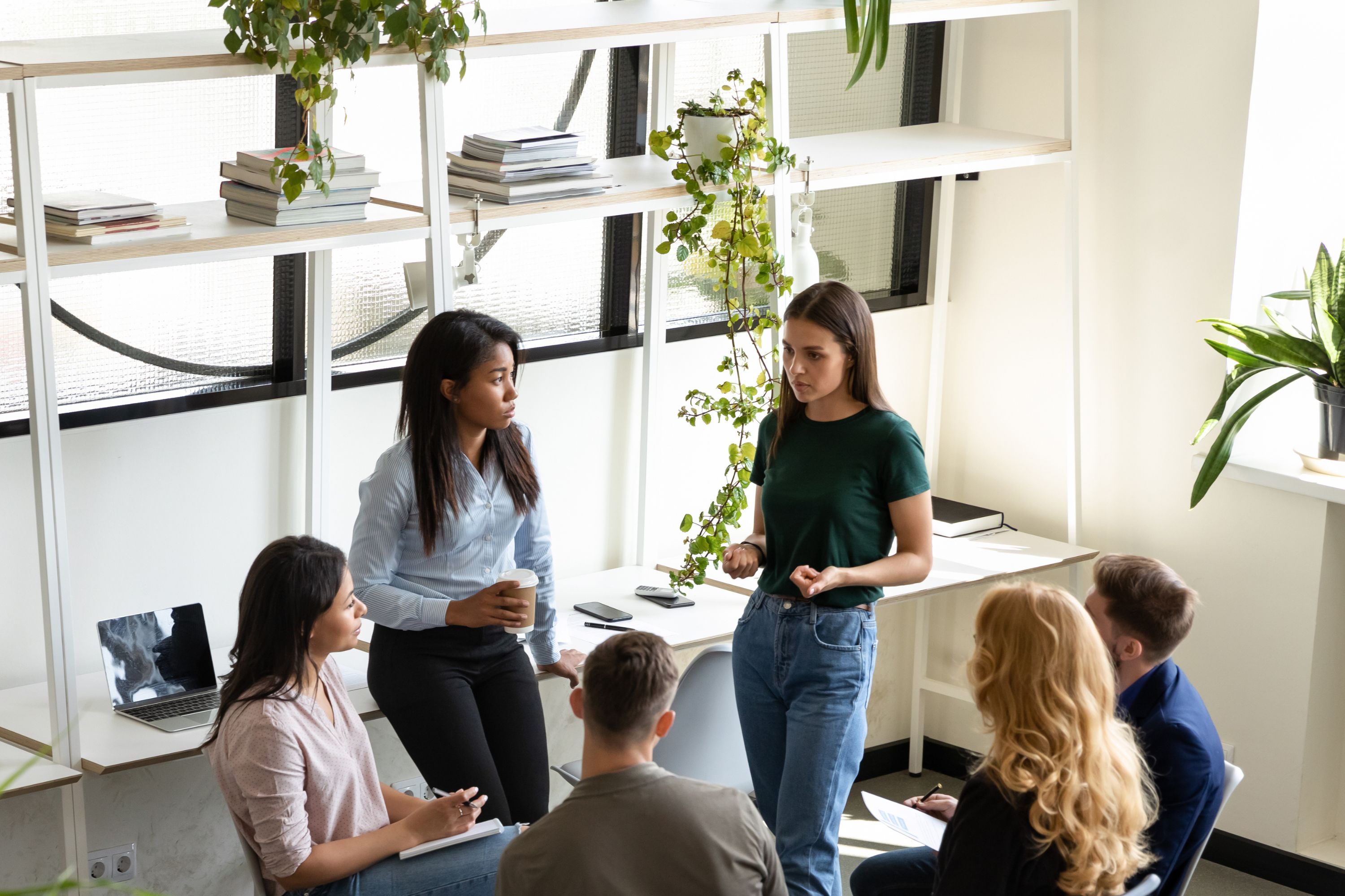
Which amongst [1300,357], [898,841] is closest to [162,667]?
[898,841]

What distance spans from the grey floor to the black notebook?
2.50ft

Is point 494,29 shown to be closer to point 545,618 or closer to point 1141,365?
point 545,618

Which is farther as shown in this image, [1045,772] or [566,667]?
[566,667]

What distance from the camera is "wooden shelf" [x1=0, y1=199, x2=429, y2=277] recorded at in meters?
2.47

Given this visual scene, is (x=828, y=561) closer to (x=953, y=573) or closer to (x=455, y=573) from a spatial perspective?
(x=455, y=573)

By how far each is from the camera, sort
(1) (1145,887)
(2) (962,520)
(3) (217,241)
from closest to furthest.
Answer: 1. (1) (1145,887)
2. (3) (217,241)
3. (2) (962,520)

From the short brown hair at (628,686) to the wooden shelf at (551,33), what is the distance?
4.14 feet

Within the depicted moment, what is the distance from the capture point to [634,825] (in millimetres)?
1871

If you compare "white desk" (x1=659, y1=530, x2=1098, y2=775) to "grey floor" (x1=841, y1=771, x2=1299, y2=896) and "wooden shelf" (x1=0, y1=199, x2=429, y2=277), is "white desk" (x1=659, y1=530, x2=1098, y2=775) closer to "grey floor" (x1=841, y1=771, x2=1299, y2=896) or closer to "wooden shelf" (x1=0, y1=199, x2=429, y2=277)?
"grey floor" (x1=841, y1=771, x2=1299, y2=896)

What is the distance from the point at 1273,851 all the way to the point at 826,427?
6.31 feet

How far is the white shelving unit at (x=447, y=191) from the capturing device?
2.44 meters

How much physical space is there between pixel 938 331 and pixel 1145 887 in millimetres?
2449

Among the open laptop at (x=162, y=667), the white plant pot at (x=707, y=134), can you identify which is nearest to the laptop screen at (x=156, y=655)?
the open laptop at (x=162, y=667)

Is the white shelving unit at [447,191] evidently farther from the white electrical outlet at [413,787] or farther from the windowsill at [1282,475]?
the white electrical outlet at [413,787]
